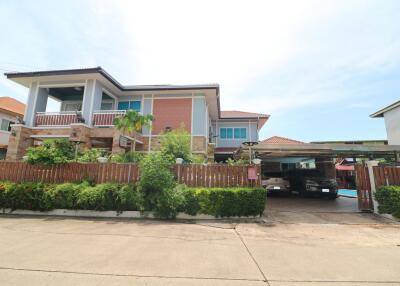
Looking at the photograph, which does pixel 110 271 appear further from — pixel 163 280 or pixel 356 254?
pixel 356 254

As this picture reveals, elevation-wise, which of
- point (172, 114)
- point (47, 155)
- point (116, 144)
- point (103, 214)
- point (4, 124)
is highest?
point (172, 114)

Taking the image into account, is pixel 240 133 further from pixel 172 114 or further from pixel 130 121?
pixel 130 121

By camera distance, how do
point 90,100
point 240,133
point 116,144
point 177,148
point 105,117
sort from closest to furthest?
1. point 177,148
2. point 116,144
3. point 105,117
4. point 90,100
5. point 240,133

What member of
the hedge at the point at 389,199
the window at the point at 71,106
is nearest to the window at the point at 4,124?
the window at the point at 71,106

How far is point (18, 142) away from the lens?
11609mm

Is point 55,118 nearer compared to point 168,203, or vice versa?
point 168,203

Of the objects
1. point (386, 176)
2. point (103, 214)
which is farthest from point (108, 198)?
point (386, 176)

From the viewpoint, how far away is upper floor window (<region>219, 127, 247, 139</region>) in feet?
64.0

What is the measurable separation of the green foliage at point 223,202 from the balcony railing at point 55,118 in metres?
9.06

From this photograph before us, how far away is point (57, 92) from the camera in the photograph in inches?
579

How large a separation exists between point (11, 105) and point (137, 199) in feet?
65.6

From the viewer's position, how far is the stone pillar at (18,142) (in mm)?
11453

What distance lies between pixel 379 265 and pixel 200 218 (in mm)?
4644

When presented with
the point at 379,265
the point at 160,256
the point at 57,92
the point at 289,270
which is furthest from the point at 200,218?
the point at 57,92
